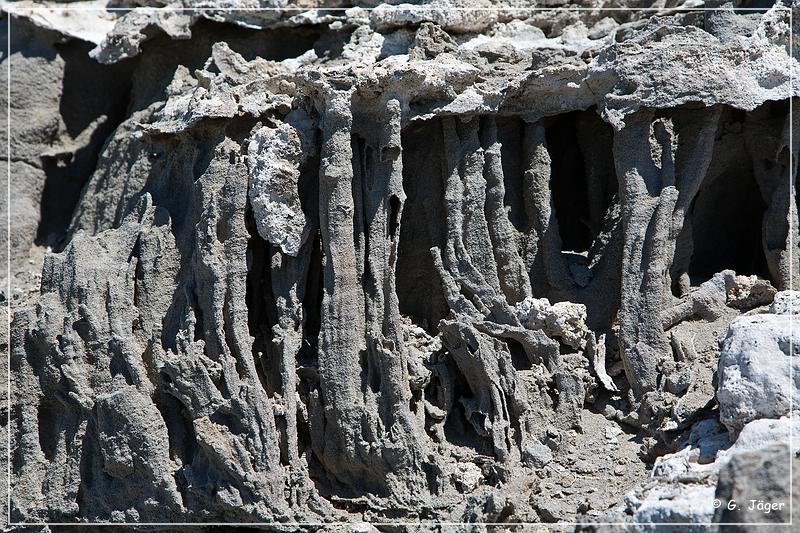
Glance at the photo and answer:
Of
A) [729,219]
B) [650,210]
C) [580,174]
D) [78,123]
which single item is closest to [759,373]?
[650,210]

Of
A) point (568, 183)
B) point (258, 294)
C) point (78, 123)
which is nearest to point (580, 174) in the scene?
point (568, 183)

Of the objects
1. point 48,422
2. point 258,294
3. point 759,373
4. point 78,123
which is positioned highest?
point 78,123

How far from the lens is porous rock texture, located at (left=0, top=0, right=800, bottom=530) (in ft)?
28.8

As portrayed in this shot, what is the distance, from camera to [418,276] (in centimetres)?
977

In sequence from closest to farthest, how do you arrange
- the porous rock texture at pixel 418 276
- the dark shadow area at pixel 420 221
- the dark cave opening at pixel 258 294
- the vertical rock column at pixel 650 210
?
the porous rock texture at pixel 418 276 < the vertical rock column at pixel 650 210 < the dark cave opening at pixel 258 294 < the dark shadow area at pixel 420 221

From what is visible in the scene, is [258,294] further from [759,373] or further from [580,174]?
[759,373]

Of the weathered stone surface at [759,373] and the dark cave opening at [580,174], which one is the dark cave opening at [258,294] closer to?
the dark cave opening at [580,174]

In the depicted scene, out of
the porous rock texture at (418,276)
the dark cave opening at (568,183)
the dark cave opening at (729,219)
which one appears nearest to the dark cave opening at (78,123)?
the porous rock texture at (418,276)

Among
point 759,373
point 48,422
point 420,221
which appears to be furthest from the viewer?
point 420,221

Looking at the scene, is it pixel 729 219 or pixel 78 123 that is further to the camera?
pixel 78 123

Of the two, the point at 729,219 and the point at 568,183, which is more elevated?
the point at 568,183

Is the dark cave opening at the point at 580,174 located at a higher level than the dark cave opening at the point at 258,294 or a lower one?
higher

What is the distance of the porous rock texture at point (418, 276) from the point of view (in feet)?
28.8

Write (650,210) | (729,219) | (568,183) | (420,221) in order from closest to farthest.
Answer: (650,210)
(420,221)
(729,219)
(568,183)
